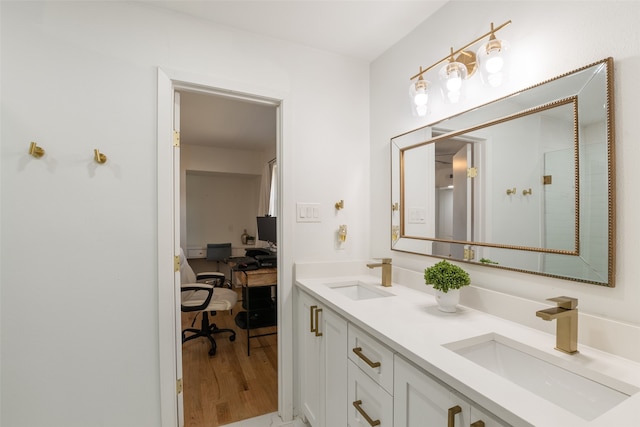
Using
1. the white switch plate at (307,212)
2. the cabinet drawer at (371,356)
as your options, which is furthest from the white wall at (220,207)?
the cabinet drawer at (371,356)

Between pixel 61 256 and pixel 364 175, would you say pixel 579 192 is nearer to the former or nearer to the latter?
pixel 364 175

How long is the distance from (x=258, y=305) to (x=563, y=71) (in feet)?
10.7

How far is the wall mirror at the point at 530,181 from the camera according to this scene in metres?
0.95

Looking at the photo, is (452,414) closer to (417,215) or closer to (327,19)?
(417,215)

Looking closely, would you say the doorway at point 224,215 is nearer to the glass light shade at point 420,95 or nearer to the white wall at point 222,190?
the white wall at point 222,190

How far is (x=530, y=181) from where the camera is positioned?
1.14 m

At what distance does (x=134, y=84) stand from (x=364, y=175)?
150 centimetres

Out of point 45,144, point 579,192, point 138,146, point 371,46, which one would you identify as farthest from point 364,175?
point 45,144

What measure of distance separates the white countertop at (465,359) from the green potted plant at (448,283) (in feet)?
0.15

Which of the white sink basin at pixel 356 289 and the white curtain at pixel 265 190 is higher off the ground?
the white curtain at pixel 265 190

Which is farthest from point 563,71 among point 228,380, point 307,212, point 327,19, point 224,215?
point 224,215

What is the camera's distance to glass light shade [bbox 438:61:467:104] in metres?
1.34

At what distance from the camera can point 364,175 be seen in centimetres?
212

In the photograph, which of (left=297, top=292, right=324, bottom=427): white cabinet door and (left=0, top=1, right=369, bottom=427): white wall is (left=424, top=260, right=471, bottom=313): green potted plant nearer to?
(left=297, top=292, right=324, bottom=427): white cabinet door
